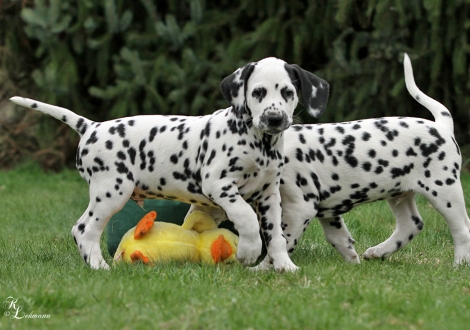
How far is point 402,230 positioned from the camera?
5.96 metres

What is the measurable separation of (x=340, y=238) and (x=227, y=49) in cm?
551

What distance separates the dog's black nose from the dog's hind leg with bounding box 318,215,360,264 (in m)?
1.32

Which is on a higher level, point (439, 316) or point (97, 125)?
point (97, 125)

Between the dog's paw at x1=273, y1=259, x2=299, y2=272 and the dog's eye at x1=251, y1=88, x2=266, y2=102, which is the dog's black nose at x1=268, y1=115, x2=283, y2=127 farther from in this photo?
the dog's paw at x1=273, y1=259, x2=299, y2=272

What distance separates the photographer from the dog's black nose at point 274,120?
16.3 ft

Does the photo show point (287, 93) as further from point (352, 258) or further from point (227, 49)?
point (227, 49)

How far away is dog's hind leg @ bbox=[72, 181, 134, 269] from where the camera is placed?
5.52m

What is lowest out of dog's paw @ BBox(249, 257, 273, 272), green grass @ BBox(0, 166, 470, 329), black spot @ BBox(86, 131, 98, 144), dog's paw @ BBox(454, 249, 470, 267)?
dog's paw @ BBox(454, 249, 470, 267)

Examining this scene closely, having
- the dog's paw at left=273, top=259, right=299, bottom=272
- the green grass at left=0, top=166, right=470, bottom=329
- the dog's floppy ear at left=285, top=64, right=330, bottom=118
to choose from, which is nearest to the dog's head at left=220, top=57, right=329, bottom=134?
the dog's floppy ear at left=285, top=64, right=330, bottom=118

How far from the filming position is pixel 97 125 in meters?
5.77

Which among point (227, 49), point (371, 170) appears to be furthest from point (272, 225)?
point (227, 49)

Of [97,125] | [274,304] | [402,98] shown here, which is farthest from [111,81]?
[274,304]

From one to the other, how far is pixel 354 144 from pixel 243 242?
1.21m

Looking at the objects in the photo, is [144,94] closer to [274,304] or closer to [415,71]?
[415,71]
